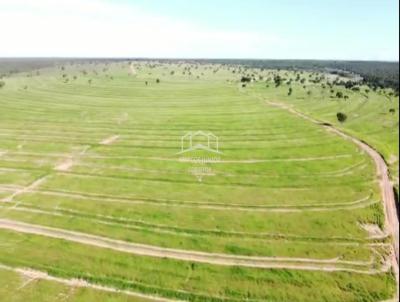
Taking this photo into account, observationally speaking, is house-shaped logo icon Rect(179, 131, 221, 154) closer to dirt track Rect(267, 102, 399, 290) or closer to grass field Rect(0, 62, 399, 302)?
grass field Rect(0, 62, 399, 302)

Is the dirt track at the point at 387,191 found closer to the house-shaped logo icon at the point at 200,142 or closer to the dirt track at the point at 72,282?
the dirt track at the point at 72,282

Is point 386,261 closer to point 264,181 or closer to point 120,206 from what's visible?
point 264,181

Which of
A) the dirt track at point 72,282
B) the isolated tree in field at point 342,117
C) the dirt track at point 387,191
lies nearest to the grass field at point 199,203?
the dirt track at point 72,282

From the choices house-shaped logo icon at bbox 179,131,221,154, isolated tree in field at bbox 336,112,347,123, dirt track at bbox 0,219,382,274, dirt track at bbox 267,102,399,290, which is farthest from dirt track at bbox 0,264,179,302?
isolated tree in field at bbox 336,112,347,123

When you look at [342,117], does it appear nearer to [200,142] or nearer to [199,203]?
[200,142]

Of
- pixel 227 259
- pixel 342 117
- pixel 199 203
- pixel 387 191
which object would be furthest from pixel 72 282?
pixel 342 117

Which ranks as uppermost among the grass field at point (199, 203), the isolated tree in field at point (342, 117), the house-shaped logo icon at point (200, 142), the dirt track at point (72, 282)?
the isolated tree in field at point (342, 117)

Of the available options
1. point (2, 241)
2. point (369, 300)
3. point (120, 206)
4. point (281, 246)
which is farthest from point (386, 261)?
A: point (2, 241)
